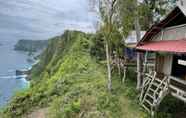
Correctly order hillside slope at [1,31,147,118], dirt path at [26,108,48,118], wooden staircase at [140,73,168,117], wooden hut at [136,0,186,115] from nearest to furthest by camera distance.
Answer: wooden hut at [136,0,186,115], wooden staircase at [140,73,168,117], hillside slope at [1,31,147,118], dirt path at [26,108,48,118]

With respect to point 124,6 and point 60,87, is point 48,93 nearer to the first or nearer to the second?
point 60,87

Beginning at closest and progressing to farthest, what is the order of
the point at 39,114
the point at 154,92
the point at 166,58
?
the point at 154,92 → the point at 166,58 → the point at 39,114

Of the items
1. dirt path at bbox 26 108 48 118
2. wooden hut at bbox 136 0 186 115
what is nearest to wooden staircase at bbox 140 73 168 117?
wooden hut at bbox 136 0 186 115

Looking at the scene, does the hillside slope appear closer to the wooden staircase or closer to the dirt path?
the dirt path

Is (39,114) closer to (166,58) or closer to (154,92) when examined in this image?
(154,92)

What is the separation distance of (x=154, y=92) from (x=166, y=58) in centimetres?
233

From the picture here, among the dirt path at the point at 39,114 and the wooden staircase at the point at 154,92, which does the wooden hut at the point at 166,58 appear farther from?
the dirt path at the point at 39,114

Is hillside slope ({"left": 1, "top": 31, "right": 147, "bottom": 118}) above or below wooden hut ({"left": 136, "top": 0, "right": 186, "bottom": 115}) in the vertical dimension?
below

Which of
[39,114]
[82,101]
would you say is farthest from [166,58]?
[39,114]

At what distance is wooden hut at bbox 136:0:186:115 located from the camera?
33.0 ft

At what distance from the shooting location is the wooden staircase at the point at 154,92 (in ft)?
34.2

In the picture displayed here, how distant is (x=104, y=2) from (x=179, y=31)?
528cm

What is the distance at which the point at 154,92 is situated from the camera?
11.0 m

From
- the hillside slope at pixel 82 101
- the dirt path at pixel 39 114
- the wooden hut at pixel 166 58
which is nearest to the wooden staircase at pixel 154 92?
the wooden hut at pixel 166 58
